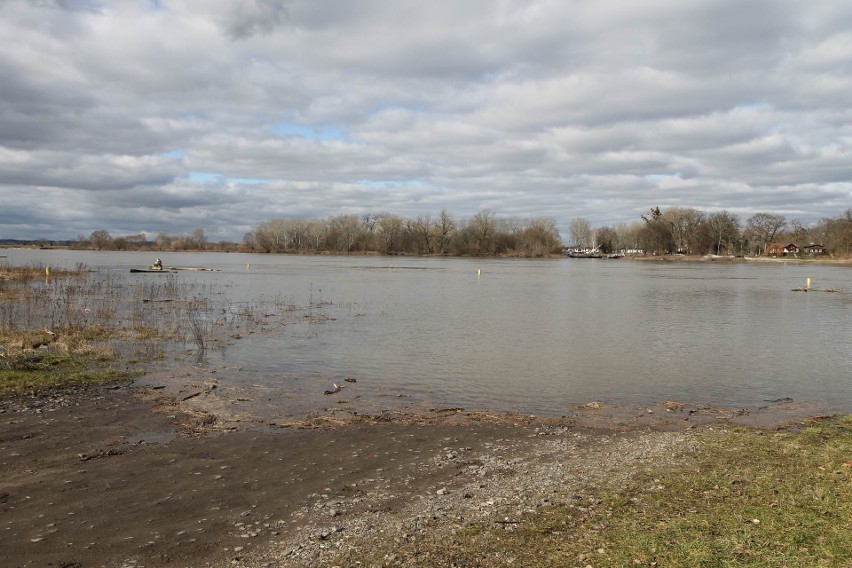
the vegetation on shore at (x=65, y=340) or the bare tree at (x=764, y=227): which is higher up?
the bare tree at (x=764, y=227)

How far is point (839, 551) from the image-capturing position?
17.8 feet

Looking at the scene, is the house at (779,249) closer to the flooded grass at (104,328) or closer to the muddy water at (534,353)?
the muddy water at (534,353)

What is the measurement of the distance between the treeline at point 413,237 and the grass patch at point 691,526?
15952 cm

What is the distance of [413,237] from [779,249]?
10126 cm

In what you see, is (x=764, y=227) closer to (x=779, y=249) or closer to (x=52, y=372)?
(x=779, y=249)

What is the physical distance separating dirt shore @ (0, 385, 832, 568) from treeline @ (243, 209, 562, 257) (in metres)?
156

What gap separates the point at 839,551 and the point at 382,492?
5.04 metres

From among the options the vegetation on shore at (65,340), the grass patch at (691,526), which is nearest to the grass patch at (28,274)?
the vegetation on shore at (65,340)

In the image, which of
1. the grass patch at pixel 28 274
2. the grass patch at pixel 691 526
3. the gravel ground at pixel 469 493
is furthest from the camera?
the grass patch at pixel 28 274

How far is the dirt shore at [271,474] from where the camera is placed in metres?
6.25

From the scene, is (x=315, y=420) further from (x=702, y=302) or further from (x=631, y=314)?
(x=702, y=302)

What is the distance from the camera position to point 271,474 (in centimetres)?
842

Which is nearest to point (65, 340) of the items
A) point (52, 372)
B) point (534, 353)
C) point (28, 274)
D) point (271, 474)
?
point (52, 372)

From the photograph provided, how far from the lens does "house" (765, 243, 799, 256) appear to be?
155 m
